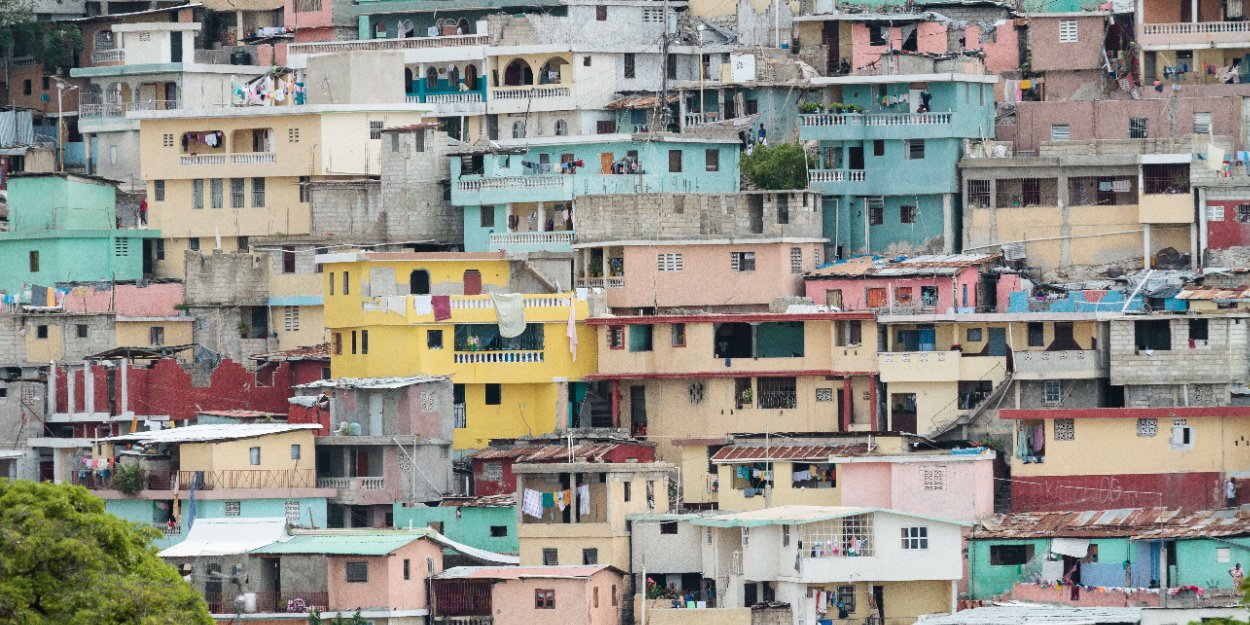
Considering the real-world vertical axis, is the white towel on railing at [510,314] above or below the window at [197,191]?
below

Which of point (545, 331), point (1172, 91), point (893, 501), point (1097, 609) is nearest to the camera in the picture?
point (1097, 609)

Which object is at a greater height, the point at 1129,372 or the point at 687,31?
the point at 687,31

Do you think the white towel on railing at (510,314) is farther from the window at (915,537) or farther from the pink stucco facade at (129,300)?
the window at (915,537)

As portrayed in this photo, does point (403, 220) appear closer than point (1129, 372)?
No

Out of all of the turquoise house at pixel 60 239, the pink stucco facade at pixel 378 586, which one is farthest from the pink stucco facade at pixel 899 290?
the turquoise house at pixel 60 239

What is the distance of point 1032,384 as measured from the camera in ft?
193

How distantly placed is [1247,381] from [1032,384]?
12.5ft

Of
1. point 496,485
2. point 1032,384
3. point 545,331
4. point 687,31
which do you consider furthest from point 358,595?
point 687,31

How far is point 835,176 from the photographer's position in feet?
212

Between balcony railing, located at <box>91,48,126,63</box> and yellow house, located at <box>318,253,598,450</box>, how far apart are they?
14.1 m

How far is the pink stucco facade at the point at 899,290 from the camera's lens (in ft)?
199

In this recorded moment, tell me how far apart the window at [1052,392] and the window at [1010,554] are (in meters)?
5.10

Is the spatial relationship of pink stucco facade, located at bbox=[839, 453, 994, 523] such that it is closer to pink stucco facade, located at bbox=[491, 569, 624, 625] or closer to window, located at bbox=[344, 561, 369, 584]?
pink stucco facade, located at bbox=[491, 569, 624, 625]

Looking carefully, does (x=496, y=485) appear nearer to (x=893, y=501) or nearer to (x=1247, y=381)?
(x=893, y=501)
